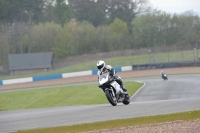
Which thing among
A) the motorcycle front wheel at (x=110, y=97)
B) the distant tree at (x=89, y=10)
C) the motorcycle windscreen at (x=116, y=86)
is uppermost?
the distant tree at (x=89, y=10)

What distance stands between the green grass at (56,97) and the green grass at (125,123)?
18.7 meters

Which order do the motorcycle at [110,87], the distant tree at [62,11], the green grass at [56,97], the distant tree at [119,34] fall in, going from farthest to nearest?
the distant tree at [62,11]
the distant tree at [119,34]
the green grass at [56,97]
the motorcycle at [110,87]

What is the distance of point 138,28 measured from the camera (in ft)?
291

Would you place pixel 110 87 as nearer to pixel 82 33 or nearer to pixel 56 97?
pixel 56 97

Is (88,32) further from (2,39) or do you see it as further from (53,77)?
(53,77)

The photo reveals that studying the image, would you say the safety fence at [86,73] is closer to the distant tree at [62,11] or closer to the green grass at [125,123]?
the distant tree at [62,11]

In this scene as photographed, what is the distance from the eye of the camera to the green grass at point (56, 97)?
3416 cm

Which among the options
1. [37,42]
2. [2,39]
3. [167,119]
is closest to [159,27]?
[37,42]

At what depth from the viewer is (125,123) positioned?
13.3 m

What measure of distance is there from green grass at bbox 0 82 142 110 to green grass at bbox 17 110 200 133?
18711 millimetres

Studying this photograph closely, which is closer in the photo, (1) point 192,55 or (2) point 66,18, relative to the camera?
(1) point 192,55

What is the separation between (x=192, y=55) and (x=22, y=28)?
97.9 ft

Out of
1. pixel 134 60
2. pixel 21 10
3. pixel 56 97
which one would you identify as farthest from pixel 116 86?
pixel 21 10

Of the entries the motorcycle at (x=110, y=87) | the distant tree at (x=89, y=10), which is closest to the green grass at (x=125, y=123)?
the motorcycle at (x=110, y=87)
